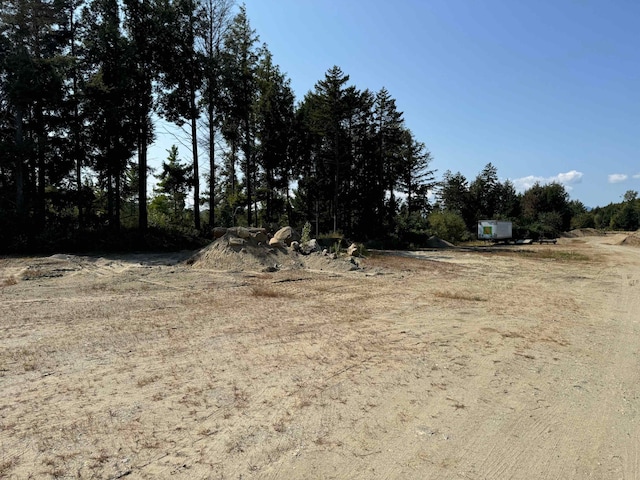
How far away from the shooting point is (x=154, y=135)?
26.2 metres

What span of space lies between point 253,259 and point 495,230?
3444 cm

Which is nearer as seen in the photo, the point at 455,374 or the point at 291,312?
the point at 455,374

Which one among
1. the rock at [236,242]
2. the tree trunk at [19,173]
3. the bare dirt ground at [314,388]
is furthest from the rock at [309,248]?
the tree trunk at [19,173]

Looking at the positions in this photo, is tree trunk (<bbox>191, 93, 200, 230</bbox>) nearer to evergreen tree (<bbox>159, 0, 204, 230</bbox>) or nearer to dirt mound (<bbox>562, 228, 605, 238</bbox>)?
evergreen tree (<bbox>159, 0, 204, 230</bbox>)

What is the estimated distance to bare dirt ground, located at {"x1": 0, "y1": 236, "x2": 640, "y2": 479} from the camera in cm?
335

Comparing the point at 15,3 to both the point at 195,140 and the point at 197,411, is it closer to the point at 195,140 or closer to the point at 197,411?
the point at 195,140

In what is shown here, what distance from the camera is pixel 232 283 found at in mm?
13055

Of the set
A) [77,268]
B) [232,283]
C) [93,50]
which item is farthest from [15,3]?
[232,283]

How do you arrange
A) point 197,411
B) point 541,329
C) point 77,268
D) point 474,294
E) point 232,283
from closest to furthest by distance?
point 197,411 → point 541,329 → point 474,294 → point 232,283 → point 77,268

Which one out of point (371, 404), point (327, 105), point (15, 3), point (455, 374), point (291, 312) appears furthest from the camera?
point (327, 105)

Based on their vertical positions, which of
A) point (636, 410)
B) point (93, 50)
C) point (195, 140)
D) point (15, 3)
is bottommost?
point (636, 410)

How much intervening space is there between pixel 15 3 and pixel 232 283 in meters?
19.8

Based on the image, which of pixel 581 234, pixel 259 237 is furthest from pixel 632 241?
pixel 259 237

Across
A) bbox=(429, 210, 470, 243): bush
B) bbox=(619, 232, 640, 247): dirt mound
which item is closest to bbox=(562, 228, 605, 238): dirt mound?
bbox=(619, 232, 640, 247): dirt mound
